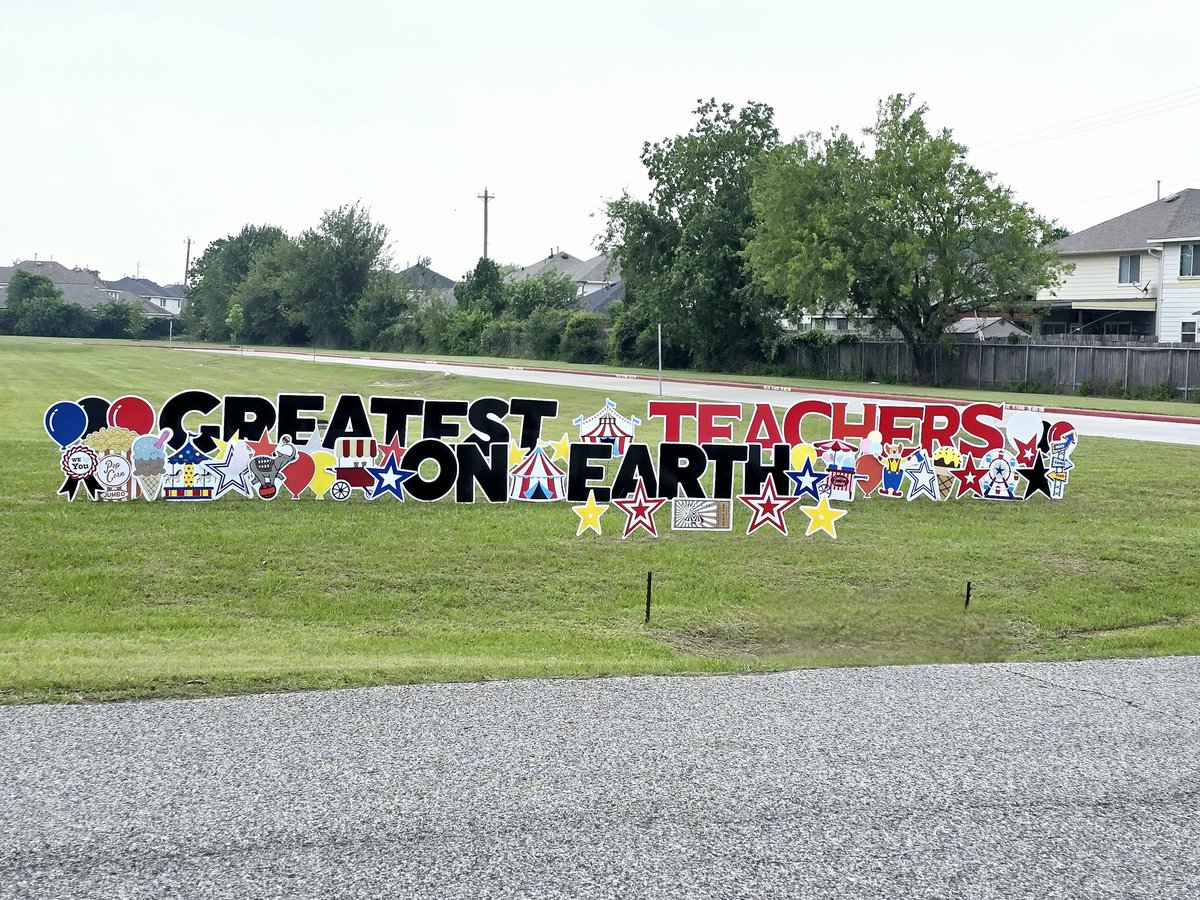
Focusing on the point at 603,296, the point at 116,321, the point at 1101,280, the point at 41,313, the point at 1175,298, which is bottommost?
the point at 116,321

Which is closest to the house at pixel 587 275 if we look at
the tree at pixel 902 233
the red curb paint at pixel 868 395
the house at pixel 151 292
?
the red curb paint at pixel 868 395

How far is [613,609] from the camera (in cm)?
1102

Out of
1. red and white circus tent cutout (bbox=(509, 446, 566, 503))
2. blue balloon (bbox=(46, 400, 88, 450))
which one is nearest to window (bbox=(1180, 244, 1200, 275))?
red and white circus tent cutout (bbox=(509, 446, 566, 503))

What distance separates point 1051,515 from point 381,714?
416 inches

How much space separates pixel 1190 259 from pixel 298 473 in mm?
43008

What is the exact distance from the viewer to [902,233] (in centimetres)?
4075

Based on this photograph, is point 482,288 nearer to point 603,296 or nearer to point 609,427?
point 603,296

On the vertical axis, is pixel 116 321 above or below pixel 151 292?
below

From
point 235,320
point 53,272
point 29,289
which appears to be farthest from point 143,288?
point 235,320

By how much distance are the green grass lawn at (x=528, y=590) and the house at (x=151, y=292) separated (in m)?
136

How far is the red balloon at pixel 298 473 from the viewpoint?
14422 mm

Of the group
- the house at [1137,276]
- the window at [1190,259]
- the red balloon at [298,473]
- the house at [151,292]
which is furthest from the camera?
the house at [151,292]

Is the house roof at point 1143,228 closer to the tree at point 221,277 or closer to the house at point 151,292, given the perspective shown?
the tree at point 221,277

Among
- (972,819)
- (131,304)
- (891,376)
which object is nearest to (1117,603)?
(972,819)
